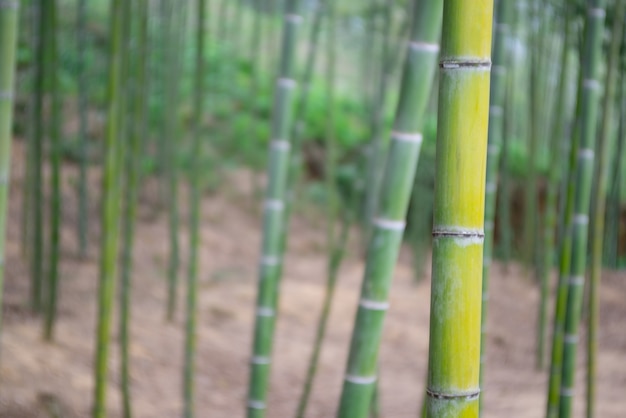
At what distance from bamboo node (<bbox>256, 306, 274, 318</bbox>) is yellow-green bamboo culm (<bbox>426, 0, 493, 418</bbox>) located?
4.28 ft

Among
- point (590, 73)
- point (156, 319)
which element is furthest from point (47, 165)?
point (590, 73)

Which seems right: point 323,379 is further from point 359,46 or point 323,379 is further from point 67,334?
point 359,46

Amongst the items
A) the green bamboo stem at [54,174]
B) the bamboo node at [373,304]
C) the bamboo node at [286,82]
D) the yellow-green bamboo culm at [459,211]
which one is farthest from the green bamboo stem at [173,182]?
the yellow-green bamboo culm at [459,211]

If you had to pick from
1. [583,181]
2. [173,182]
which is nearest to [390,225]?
[583,181]

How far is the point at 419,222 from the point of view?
6422 mm

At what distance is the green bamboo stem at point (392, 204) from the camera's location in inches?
52.7

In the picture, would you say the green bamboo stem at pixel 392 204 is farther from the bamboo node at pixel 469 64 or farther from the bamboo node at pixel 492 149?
the bamboo node at pixel 492 149

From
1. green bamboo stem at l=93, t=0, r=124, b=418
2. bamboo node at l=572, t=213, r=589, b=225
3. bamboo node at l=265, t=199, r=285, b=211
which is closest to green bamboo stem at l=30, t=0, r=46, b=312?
green bamboo stem at l=93, t=0, r=124, b=418

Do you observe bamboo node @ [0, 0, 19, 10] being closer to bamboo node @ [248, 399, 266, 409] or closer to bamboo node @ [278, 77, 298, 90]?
bamboo node @ [278, 77, 298, 90]

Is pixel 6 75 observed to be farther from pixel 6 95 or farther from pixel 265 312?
pixel 265 312

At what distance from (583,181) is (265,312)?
1017 millimetres

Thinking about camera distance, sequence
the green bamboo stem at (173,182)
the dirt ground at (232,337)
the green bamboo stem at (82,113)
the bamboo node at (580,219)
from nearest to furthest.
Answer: the bamboo node at (580,219), the dirt ground at (232,337), the green bamboo stem at (173,182), the green bamboo stem at (82,113)

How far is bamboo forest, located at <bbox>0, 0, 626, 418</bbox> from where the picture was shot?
1.32 meters

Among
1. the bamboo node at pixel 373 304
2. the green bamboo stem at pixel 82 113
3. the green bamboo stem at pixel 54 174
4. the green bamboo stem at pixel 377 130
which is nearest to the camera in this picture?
the bamboo node at pixel 373 304
